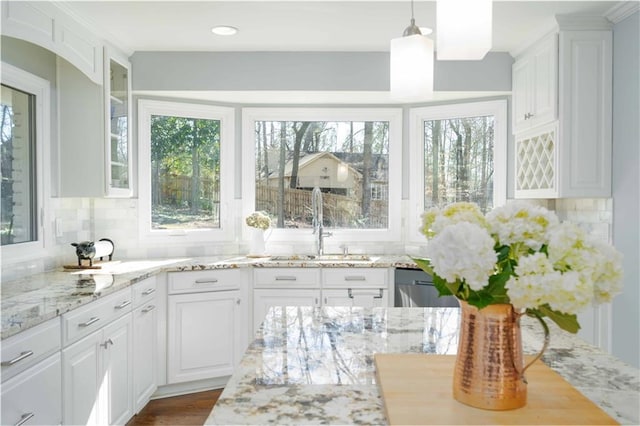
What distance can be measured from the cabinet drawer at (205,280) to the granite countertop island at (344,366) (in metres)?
1.62

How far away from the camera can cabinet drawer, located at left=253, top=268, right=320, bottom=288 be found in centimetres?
355

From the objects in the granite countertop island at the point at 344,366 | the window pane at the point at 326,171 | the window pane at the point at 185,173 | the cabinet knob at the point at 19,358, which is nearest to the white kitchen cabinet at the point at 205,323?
the window pane at the point at 185,173

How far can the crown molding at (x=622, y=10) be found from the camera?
270 cm

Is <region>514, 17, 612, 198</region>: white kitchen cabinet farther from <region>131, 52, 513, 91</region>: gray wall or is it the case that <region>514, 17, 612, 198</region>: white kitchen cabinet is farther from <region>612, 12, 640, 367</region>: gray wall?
<region>131, 52, 513, 91</region>: gray wall

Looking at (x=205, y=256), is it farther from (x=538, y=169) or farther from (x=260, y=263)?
(x=538, y=169)

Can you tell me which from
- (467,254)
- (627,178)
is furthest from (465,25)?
(627,178)

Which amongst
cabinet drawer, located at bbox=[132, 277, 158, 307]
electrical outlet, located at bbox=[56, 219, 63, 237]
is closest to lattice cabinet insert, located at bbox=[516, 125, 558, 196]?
cabinet drawer, located at bbox=[132, 277, 158, 307]

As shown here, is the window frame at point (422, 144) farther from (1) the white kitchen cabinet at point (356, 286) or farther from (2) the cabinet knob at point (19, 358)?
(2) the cabinet knob at point (19, 358)

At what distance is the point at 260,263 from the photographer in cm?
352

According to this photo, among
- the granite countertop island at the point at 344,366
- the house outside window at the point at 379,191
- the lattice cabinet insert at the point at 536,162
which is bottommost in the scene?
the granite countertop island at the point at 344,366

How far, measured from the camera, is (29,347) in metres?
1.81

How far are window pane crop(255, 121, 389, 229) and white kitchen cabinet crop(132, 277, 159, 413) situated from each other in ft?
4.47

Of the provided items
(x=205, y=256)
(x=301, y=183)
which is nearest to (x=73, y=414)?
(x=205, y=256)

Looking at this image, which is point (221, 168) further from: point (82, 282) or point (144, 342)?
point (82, 282)
